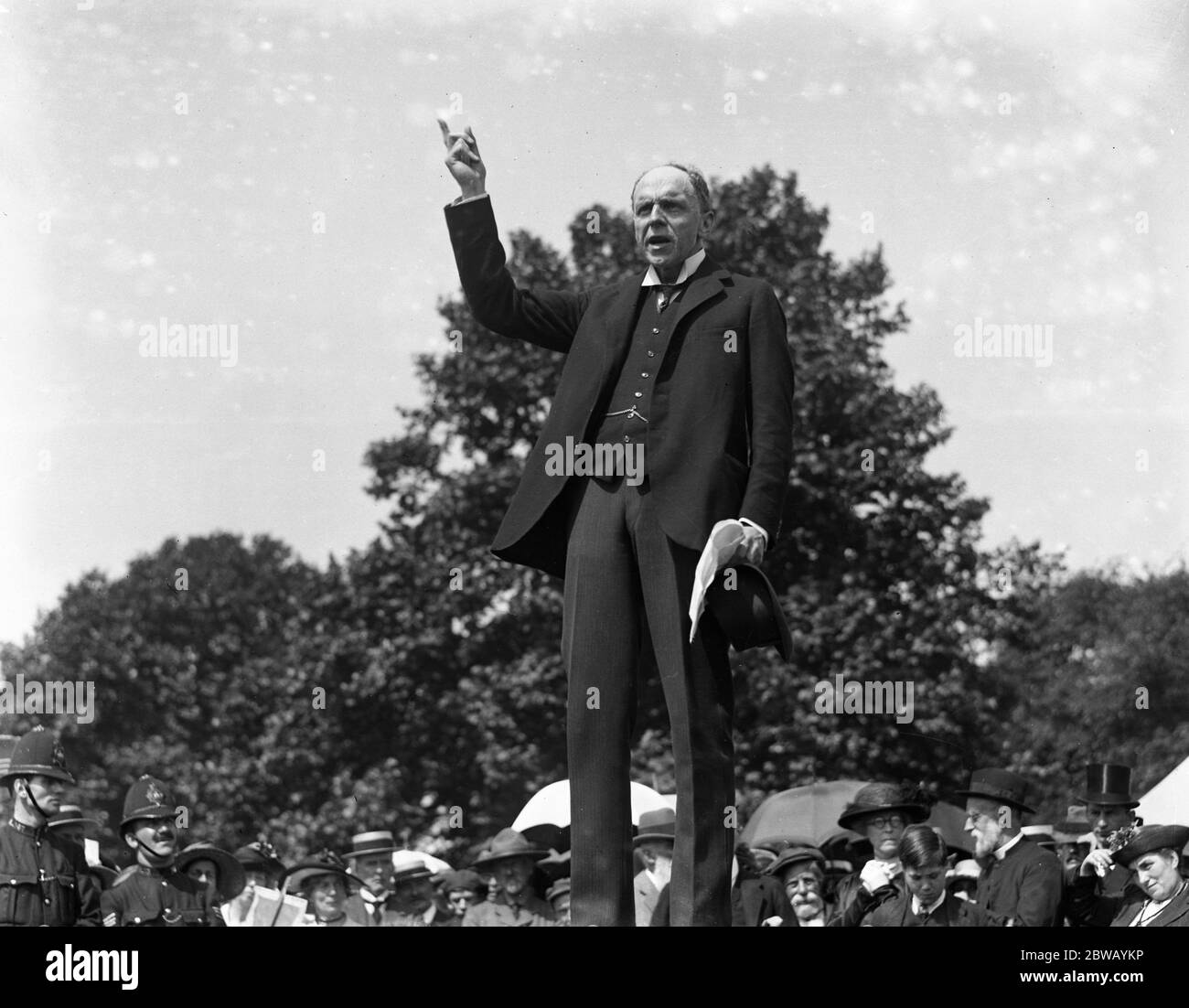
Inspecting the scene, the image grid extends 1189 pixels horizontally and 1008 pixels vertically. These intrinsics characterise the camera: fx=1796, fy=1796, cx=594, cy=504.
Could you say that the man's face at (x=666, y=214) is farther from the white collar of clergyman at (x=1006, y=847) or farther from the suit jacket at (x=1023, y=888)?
the white collar of clergyman at (x=1006, y=847)

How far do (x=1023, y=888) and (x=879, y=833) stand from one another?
2151 mm

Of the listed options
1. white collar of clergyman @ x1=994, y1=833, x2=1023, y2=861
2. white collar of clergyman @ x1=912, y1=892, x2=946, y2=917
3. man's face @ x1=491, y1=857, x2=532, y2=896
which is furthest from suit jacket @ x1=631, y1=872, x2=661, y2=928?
man's face @ x1=491, y1=857, x2=532, y2=896

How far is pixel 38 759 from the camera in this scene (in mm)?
8422

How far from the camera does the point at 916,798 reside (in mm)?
11289

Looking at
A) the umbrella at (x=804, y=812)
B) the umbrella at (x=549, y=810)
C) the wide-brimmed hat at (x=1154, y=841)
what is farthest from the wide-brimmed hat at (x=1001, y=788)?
the umbrella at (x=804, y=812)

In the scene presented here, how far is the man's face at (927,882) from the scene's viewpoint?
9016 millimetres

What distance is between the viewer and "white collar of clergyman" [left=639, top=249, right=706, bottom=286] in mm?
6438

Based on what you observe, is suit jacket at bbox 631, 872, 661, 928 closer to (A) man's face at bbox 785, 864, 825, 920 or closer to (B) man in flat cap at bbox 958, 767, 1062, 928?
(A) man's face at bbox 785, 864, 825, 920

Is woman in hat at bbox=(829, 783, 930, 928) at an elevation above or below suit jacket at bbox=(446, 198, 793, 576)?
below

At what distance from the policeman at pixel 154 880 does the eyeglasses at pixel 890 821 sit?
4.37m

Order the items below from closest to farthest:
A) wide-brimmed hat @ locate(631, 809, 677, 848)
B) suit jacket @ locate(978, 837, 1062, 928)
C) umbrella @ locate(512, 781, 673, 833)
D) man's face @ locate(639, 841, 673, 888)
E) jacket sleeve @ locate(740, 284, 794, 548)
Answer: jacket sleeve @ locate(740, 284, 794, 548)
suit jacket @ locate(978, 837, 1062, 928)
man's face @ locate(639, 841, 673, 888)
wide-brimmed hat @ locate(631, 809, 677, 848)
umbrella @ locate(512, 781, 673, 833)

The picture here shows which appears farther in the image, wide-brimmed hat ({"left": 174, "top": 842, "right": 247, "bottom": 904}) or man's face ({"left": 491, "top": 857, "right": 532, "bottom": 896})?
man's face ({"left": 491, "top": 857, "right": 532, "bottom": 896})

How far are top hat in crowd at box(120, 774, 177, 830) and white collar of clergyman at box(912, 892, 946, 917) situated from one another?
3753mm
